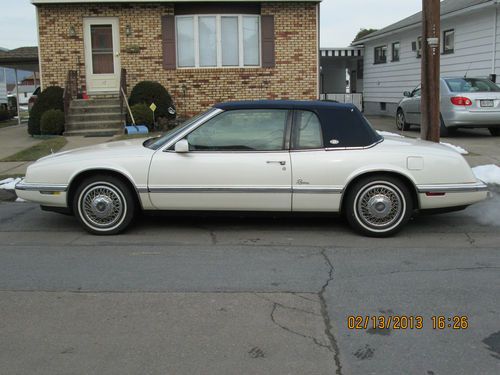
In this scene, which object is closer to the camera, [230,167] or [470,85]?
[230,167]

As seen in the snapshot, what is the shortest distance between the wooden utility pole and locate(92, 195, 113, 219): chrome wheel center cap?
528cm

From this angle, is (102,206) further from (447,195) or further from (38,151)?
(38,151)

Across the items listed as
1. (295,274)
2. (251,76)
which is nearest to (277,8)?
(251,76)

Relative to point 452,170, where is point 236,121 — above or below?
above

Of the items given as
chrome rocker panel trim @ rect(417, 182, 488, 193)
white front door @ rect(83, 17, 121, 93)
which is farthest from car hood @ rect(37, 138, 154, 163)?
white front door @ rect(83, 17, 121, 93)

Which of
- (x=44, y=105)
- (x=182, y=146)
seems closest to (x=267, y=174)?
(x=182, y=146)

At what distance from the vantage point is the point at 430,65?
905 centimetres

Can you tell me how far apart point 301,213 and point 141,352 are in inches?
124

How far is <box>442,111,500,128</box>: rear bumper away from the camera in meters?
13.5

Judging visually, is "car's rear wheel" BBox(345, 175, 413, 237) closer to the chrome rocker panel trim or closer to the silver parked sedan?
the chrome rocker panel trim

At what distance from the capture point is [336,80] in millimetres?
31109

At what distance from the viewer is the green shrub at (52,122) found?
15.1m

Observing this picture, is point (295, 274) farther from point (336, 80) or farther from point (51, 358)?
point (336, 80)

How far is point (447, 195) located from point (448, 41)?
14.9 meters
